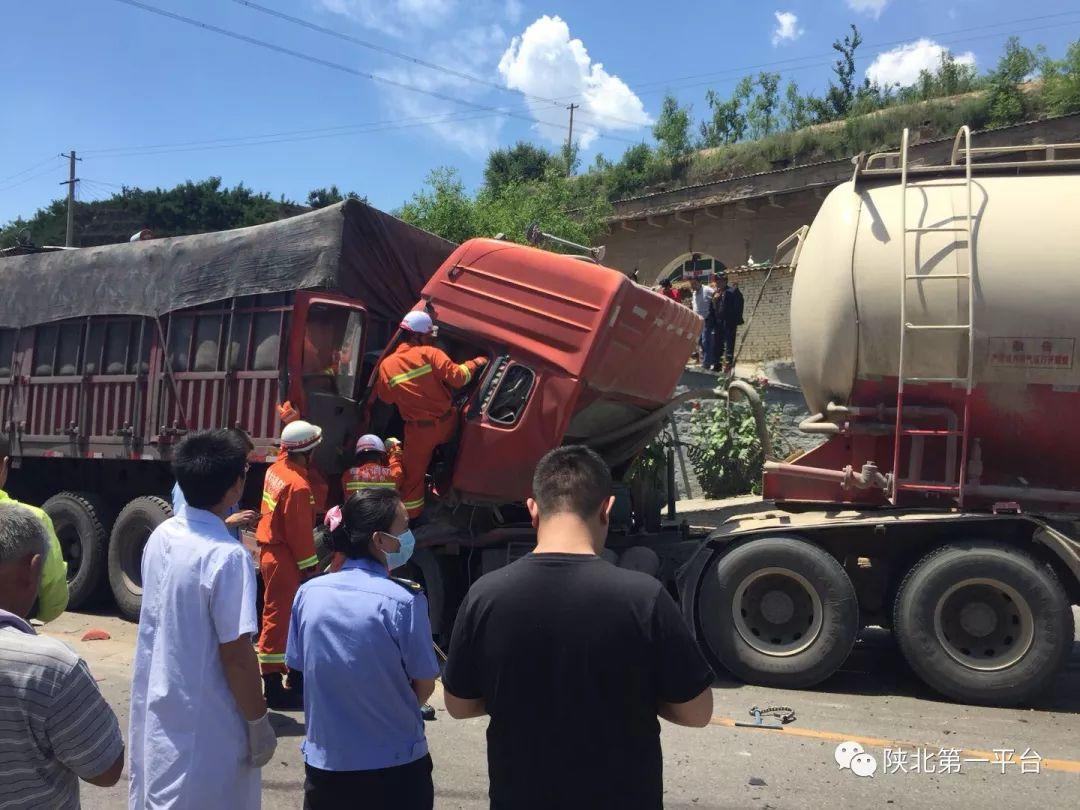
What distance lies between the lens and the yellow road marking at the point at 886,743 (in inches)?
180

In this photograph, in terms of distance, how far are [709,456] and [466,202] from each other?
12489 mm

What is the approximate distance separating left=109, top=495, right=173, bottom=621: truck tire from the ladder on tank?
243 inches

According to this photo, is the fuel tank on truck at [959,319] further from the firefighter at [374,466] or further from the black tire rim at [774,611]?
the firefighter at [374,466]

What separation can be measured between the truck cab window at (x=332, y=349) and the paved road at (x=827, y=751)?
2481mm

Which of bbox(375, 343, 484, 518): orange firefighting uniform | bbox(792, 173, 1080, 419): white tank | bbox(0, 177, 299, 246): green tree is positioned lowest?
bbox(375, 343, 484, 518): orange firefighting uniform

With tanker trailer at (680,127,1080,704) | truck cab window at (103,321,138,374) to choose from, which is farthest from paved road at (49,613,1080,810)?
truck cab window at (103,321,138,374)

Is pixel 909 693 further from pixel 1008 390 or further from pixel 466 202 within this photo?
pixel 466 202

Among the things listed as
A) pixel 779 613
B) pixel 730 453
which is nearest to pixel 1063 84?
pixel 730 453

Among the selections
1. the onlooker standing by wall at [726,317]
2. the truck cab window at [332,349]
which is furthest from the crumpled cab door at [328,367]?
the onlooker standing by wall at [726,317]

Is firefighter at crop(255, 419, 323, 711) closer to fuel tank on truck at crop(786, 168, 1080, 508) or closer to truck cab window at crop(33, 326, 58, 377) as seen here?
fuel tank on truck at crop(786, 168, 1080, 508)

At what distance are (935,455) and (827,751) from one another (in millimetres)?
2303

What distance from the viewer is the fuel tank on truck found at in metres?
5.61

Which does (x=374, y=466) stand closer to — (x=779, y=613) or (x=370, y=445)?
(x=370, y=445)

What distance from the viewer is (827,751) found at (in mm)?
4793
